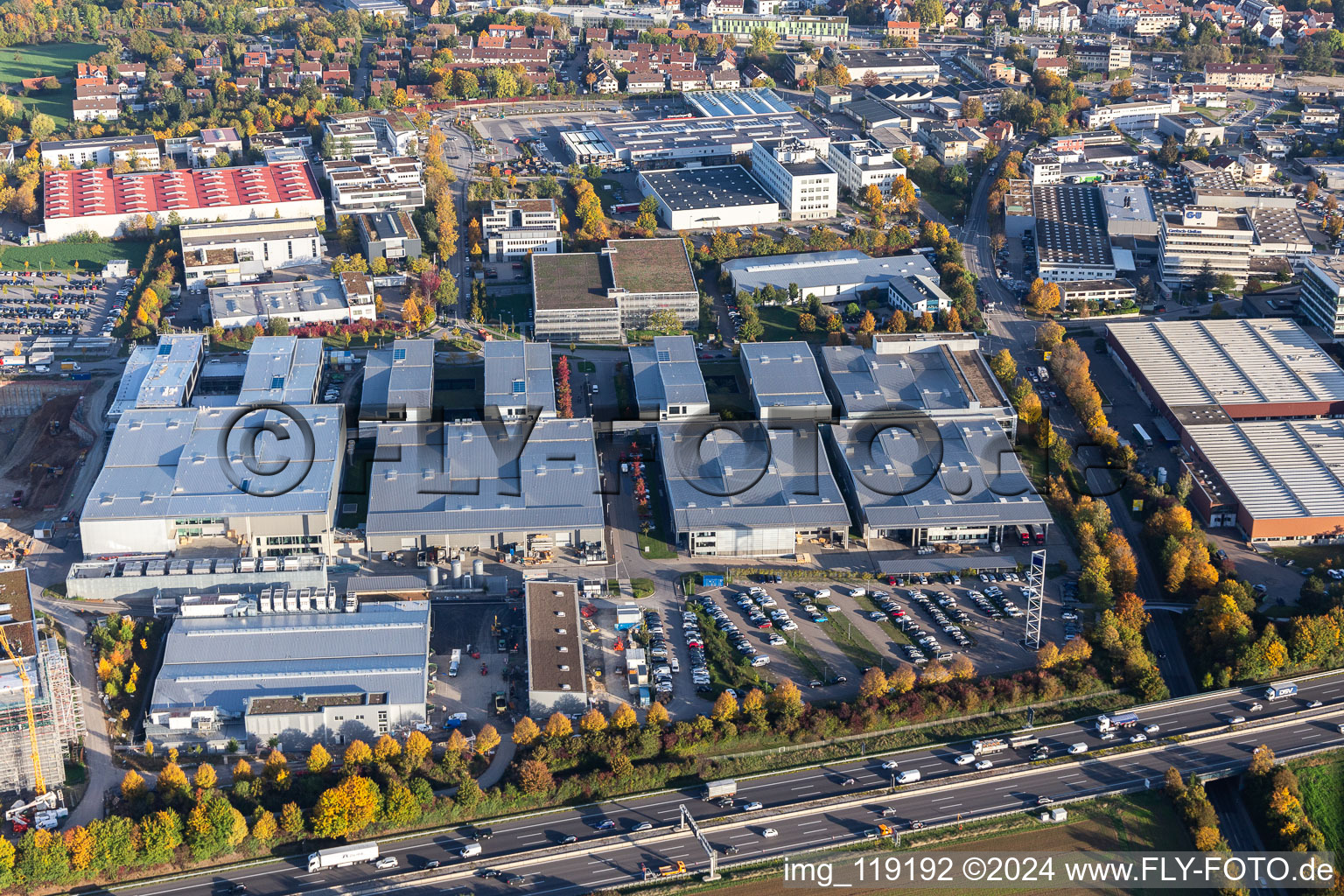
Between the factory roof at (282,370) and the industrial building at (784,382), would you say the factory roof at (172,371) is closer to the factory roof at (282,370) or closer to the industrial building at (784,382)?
the factory roof at (282,370)

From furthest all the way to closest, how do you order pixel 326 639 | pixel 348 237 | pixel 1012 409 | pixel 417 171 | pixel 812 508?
pixel 417 171 < pixel 348 237 < pixel 1012 409 < pixel 812 508 < pixel 326 639

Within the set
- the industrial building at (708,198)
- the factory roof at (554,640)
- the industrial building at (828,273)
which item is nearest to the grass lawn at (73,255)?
the industrial building at (708,198)

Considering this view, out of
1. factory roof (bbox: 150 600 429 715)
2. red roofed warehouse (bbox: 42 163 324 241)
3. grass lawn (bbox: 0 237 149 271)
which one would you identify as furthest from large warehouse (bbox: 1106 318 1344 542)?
grass lawn (bbox: 0 237 149 271)

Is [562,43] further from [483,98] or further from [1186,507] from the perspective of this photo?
[1186,507]

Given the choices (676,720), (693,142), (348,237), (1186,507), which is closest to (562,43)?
(693,142)

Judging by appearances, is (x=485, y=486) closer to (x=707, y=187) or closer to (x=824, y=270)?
(x=824, y=270)
